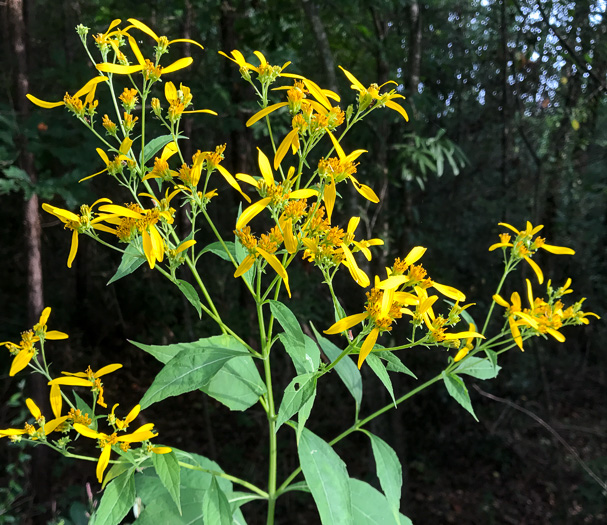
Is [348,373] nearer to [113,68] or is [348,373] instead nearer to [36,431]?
[36,431]

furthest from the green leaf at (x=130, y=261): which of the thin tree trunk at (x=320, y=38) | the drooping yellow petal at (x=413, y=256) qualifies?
the thin tree trunk at (x=320, y=38)

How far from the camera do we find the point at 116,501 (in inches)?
38.5

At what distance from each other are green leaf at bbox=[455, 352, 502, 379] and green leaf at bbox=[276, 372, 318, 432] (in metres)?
0.55

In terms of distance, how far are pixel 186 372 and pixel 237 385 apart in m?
0.28

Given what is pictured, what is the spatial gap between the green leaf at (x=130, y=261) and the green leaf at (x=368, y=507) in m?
0.74

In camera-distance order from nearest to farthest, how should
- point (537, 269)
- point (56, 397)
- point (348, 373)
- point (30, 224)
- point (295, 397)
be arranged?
1. point (295, 397)
2. point (56, 397)
3. point (348, 373)
4. point (537, 269)
5. point (30, 224)

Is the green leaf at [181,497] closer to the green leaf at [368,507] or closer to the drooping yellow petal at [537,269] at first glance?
the green leaf at [368,507]

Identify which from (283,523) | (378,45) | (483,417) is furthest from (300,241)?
(483,417)

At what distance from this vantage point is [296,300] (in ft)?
13.4

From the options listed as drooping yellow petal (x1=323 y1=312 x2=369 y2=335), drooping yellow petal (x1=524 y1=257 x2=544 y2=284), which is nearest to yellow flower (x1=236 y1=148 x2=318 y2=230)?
drooping yellow petal (x1=323 y1=312 x2=369 y2=335)

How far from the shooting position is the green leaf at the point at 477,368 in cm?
131

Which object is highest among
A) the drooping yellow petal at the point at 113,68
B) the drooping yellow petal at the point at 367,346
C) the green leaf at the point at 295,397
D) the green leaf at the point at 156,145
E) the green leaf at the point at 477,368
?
the drooping yellow petal at the point at 113,68

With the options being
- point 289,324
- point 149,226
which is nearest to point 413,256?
point 289,324

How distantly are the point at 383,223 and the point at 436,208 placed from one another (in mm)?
2395
